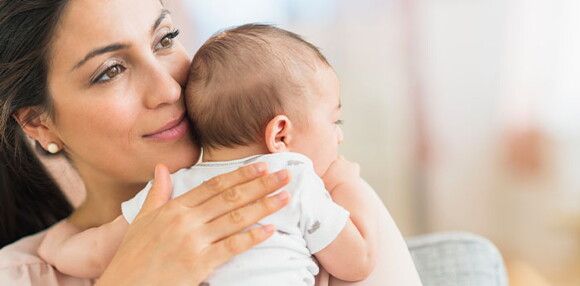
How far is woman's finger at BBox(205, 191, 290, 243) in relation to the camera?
1.11 meters

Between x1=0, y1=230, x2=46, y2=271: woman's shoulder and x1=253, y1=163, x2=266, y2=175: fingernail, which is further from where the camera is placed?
x1=0, y1=230, x2=46, y2=271: woman's shoulder

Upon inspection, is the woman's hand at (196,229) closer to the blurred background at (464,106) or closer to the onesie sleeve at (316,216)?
the onesie sleeve at (316,216)

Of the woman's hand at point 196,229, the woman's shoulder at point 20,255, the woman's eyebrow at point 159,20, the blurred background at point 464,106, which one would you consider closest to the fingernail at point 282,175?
the woman's hand at point 196,229

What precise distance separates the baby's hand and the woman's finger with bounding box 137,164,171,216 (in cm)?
34

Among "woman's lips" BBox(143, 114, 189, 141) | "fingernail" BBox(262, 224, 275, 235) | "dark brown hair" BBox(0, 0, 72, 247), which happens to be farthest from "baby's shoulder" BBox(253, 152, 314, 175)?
"dark brown hair" BBox(0, 0, 72, 247)

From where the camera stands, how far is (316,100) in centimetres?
123

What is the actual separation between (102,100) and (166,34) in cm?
21

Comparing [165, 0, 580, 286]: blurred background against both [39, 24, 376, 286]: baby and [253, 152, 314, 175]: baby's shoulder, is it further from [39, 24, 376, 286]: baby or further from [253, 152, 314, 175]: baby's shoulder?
[253, 152, 314, 175]: baby's shoulder

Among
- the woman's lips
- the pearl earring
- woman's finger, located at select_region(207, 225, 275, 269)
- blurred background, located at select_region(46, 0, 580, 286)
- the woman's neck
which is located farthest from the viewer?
blurred background, located at select_region(46, 0, 580, 286)

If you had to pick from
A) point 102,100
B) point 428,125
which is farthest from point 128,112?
point 428,125

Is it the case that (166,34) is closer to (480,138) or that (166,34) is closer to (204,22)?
(204,22)

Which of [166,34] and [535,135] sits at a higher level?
[166,34]

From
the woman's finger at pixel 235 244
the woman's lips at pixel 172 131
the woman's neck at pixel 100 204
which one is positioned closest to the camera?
the woman's finger at pixel 235 244

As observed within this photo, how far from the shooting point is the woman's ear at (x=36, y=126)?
1390 mm
